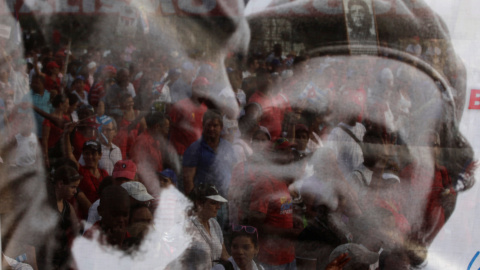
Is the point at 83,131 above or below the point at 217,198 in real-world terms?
above

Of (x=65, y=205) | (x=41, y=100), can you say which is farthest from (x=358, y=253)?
(x=41, y=100)

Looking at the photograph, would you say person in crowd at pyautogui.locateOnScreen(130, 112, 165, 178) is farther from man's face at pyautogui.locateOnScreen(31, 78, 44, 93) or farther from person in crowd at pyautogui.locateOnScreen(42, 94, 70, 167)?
man's face at pyautogui.locateOnScreen(31, 78, 44, 93)

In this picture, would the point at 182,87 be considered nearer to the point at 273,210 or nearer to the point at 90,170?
the point at 90,170

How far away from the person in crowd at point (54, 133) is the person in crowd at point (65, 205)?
7 cm

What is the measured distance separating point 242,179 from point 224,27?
63 cm

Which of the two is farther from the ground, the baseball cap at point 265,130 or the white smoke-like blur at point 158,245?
the baseball cap at point 265,130

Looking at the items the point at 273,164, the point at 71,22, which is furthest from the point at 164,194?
the point at 71,22

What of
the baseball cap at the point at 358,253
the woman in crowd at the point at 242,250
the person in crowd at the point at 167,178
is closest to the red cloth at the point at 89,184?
the person in crowd at the point at 167,178

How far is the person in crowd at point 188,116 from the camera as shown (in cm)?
176

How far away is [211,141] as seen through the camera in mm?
1771

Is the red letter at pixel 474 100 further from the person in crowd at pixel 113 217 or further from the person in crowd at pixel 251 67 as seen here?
the person in crowd at pixel 113 217

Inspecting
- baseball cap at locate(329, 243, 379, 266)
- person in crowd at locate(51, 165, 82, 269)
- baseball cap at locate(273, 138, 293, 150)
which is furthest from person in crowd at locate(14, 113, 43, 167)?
baseball cap at locate(329, 243, 379, 266)

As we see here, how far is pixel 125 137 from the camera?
1.78 meters

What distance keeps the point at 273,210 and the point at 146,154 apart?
1.92 ft
